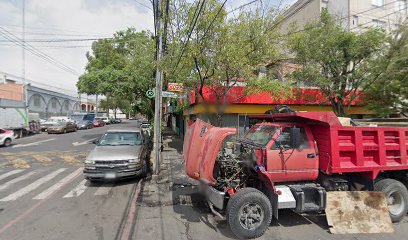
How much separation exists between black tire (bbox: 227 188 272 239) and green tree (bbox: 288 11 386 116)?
7794 mm

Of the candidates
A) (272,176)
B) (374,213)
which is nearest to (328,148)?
(272,176)

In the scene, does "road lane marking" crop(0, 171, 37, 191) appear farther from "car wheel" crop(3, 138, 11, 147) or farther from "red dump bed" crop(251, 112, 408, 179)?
"car wheel" crop(3, 138, 11, 147)

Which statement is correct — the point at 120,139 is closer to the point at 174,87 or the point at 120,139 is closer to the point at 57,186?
the point at 57,186

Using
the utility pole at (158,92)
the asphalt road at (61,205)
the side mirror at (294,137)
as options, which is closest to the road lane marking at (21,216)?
the asphalt road at (61,205)

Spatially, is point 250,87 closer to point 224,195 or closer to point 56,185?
point 224,195

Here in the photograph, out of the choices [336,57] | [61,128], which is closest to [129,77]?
[336,57]

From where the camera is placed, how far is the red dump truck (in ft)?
16.1

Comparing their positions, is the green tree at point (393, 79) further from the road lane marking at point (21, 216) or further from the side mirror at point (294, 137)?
the road lane marking at point (21, 216)

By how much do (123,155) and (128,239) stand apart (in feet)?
12.1

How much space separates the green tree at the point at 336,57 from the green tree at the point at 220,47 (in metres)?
2.15

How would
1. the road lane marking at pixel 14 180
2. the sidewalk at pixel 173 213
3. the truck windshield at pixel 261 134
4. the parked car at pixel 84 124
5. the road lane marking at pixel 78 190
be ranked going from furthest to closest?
the parked car at pixel 84 124 < the road lane marking at pixel 14 180 < the road lane marking at pixel 78 190 < the truck windshield at pixel 261 134 < the sidewalk at pixel 173 213

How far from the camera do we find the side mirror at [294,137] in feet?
16.9

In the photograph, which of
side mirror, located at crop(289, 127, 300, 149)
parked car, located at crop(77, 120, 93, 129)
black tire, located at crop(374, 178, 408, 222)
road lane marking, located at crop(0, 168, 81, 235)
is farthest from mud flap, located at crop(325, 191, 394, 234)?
parked car, located at crop(77, 120, 93, 129)

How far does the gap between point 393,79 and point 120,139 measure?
1107cm
